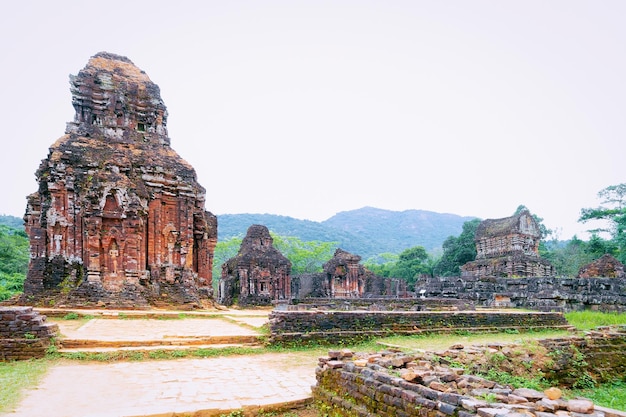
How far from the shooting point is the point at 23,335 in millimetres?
9078

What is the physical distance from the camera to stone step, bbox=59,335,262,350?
31.3 ft

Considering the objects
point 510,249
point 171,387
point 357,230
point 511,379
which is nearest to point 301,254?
point 510,249

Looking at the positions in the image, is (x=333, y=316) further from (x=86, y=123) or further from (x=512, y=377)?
(x=86, y=123)

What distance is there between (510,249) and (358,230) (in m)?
149

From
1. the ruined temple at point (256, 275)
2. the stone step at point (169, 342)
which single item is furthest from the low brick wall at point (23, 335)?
the ruined temple at point (256, 275)

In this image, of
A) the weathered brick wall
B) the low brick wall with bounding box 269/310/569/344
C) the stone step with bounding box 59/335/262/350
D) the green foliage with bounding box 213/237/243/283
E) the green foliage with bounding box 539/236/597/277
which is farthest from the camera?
the green foliage with bounding box 213/237/243/283

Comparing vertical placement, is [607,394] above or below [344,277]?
below

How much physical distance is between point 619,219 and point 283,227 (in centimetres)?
8971

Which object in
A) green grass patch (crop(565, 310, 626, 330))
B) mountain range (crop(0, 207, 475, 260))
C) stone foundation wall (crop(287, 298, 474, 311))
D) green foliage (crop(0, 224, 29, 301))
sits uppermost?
mountain range (crop(0, 207, 475, 260))

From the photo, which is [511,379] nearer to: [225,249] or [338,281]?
[338,281]

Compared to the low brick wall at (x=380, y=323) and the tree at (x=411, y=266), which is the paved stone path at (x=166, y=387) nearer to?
the low brick wall at (x=380, y=323)

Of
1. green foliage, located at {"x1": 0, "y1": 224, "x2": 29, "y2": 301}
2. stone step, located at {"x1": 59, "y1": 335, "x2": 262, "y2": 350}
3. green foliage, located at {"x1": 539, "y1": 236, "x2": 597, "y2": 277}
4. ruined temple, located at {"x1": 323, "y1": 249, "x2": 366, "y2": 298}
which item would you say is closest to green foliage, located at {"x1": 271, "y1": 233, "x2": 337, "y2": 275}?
ruined temple, located at {"x1": 323, "y1": 249, "x2": 366, "y2": 298}

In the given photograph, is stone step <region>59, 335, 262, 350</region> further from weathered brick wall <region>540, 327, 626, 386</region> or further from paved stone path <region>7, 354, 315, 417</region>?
weathered brick wall <region>540, 327, 626, 386</region>

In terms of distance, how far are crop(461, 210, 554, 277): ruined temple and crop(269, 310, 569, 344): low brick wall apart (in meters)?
20.4
